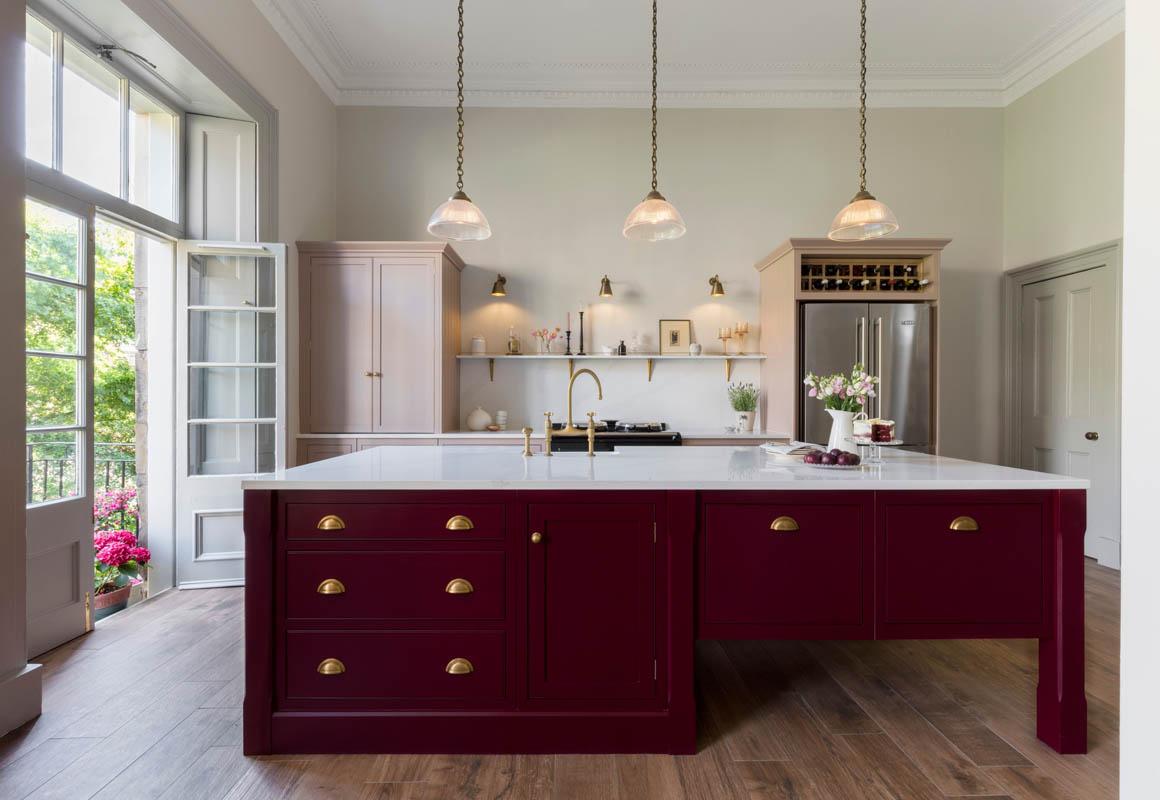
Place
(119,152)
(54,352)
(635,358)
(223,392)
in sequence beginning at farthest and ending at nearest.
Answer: (635,358)
(223,392)
(119,152)
(54,352)

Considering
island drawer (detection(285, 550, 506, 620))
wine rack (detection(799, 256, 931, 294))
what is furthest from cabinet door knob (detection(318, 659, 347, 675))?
wine rack (detection(799, 256, 931, 294))

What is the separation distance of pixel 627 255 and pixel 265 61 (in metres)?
2.92

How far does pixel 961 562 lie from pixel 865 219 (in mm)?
1572

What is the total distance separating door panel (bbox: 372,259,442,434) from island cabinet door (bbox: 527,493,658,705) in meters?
2.70

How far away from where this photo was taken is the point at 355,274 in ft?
14.8

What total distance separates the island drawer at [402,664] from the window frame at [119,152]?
2.51 meters

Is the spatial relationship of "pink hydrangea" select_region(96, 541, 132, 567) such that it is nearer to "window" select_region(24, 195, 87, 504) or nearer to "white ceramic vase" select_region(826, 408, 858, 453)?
"window" select_region(24, 195, 87, 504)

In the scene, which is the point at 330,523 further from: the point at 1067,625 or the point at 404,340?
the point at 404,340

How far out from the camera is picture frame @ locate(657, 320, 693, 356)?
5.21 meters

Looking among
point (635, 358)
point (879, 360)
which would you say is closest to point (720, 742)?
point (879, 360)

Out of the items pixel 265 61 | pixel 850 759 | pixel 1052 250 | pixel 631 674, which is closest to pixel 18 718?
pixel 631 674

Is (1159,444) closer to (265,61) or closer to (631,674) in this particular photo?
(631,674)

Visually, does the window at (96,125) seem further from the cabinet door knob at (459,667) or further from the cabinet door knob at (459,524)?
the cabinet door knob at (459,667)

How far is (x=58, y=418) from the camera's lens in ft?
9.49
